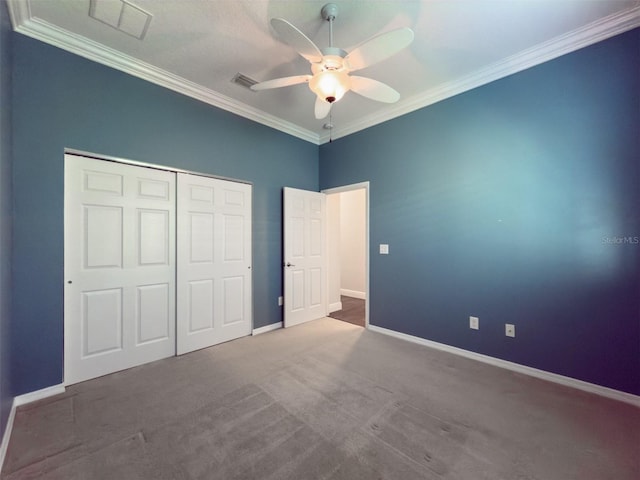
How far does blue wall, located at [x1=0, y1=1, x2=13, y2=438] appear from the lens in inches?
62.0

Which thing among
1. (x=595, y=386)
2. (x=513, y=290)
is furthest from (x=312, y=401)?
(x=595, y=386)

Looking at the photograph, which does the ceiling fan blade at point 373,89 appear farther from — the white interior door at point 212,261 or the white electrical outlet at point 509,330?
the white electrical outlet at point 509,330

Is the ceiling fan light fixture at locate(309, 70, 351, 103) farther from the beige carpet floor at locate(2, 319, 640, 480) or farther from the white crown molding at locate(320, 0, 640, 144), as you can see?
the beige carpet floor at locate(2, 319, 640, 480)

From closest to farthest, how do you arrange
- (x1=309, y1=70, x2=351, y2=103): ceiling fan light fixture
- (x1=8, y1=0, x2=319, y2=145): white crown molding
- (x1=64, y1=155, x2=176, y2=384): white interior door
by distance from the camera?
(x1=309, y1=70, x2=351, y2=103): ceiling fan light fixture < (x1=8, y1=0, x2=319, y2=145): white crown molding < (x1=64, y1=155, x2=176, y2=384): white interior door

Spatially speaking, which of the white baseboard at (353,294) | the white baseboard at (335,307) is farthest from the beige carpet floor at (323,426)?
the white baseboard at (353,294)

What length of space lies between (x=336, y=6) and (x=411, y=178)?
188cm

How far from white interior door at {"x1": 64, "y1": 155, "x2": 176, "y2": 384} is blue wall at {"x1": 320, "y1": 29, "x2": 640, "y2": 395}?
2602mm

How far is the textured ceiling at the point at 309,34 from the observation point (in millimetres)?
1828

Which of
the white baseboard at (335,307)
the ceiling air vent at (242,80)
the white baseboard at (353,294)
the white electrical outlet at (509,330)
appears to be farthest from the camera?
the white baseboard at (353,294)

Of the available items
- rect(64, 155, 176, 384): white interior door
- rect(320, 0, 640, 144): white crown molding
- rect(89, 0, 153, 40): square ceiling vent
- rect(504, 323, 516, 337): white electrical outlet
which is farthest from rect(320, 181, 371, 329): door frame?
rect(89, 0, 153, 40): square ceiling vent

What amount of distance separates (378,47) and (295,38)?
51 centimetres

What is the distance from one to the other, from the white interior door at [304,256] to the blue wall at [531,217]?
113cm

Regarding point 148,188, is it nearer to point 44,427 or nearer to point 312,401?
point 44,427

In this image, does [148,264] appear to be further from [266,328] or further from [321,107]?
[321,107]
